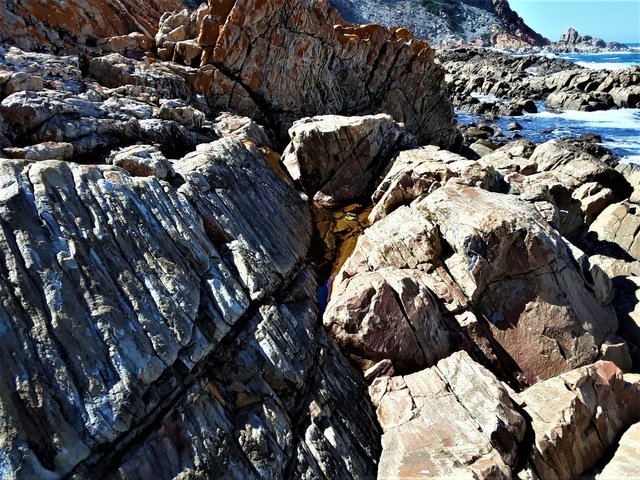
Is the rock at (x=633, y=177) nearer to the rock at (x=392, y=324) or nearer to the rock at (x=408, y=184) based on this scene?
the rock at (x=408, y=184)

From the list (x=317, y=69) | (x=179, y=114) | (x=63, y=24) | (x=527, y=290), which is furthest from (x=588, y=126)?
(x=63, y=24)

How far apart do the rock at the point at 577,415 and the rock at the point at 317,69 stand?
26.0 m

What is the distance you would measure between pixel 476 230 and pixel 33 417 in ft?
46.7

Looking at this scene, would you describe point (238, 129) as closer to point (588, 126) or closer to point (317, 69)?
point (317, 69)

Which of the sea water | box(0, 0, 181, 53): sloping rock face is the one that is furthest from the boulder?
the sea water

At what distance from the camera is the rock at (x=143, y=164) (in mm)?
15070

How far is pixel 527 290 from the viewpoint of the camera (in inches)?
599

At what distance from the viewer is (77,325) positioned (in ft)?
31.3

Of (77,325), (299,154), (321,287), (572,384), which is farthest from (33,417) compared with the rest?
(299,154)

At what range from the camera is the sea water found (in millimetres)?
49916

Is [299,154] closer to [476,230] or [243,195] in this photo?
[243,195]

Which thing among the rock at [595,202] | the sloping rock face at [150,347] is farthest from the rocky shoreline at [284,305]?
the rock at [595,202]

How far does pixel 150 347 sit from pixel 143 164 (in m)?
7.65

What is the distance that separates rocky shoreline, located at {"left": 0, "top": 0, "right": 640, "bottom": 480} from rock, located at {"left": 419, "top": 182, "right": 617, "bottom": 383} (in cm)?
8
